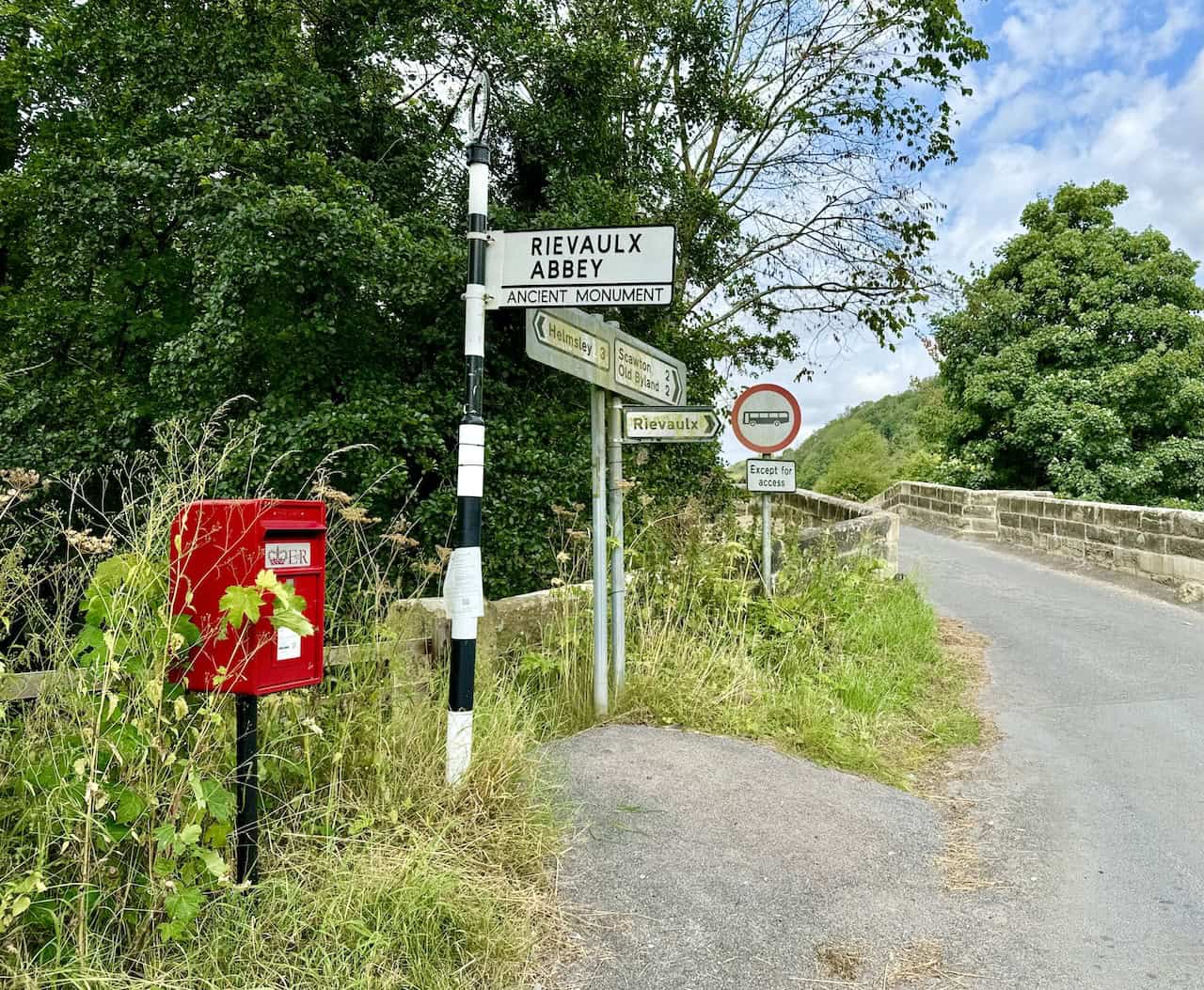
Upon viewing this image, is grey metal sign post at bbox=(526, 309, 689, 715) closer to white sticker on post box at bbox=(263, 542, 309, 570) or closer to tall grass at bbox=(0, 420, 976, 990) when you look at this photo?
tall grass at bbox=(0, 420, 976, 990)

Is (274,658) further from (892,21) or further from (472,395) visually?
(892,21)

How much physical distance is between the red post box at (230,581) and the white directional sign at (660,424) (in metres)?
2.96

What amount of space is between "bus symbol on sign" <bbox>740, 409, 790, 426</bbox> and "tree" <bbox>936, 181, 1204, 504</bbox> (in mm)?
14701

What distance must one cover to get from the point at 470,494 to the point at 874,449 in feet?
166

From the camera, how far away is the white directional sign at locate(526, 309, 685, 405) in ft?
14.9

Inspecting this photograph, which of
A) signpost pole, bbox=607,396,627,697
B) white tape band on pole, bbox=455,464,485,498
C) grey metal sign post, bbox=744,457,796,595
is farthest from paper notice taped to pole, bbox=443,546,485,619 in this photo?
grey metal sign post, bbox=744,457,796,595

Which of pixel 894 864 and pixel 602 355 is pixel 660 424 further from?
pixel 894 864

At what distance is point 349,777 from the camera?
10.9 feet

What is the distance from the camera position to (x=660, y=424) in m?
5.55

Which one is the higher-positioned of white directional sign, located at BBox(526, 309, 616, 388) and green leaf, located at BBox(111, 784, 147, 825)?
white directional sign, located at BBox(526, 309, 616, 388)

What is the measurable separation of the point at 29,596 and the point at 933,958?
3.49 meters

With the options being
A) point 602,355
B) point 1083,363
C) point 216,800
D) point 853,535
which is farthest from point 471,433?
point 1083,363

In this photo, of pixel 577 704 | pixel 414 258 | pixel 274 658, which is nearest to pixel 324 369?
pixel 414 258

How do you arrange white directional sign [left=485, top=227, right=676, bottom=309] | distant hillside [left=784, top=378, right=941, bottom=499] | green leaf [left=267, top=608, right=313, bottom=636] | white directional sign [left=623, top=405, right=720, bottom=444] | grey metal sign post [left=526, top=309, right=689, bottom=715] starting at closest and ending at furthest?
green leaf [left=267, top=608, right=313, bottom=636], white directional sign [left=485, top=227, right=676, bottom=309], grey metal sign post [left=526, top=309, right=689, bottom=715], white directional sign [left=623, top=405, right=720, bottom=444], distant hillside [left=784, top=378, right=941, bottom=499]
